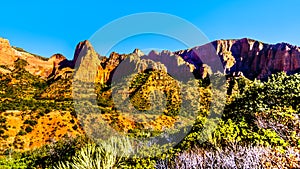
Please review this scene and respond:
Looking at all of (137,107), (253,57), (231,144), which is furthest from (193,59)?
(231,144)

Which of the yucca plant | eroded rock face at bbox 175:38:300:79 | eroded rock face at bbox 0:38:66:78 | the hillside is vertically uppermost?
eroded rock face at bbox 175:38:300:79

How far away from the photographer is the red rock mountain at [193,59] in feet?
251

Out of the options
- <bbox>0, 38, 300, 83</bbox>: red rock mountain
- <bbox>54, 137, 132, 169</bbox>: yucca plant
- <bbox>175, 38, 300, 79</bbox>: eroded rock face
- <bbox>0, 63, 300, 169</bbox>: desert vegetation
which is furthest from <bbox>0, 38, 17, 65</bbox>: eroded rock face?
<bbox>54, 137, 132, 169</bbox>: yucca plant

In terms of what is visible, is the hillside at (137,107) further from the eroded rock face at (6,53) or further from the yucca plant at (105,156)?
the yucca plant at (105,156)

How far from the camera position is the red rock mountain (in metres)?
76.5

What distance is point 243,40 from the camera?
126812 millimetres

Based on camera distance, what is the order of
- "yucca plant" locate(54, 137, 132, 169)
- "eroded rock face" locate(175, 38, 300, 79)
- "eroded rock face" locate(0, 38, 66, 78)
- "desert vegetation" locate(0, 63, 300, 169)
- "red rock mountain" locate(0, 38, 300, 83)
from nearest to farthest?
"desert vegetation" locate(0, 63, 300, 169) < "yucca plant" locate(54, 137, 132, 169) < "red rock mountain" locate(0, 38, 300, 83) < "eroded rock face" locate(0, 38, 66, 78) < "eroded rock face" locate(175, 38, 300, 79)

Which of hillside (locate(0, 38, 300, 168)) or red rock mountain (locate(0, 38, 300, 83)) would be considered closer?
hillside (locate(0, 38, 300, 168))

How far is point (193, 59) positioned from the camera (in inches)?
4368

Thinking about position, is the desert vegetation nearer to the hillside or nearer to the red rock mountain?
the hillside

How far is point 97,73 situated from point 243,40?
75.5 metres

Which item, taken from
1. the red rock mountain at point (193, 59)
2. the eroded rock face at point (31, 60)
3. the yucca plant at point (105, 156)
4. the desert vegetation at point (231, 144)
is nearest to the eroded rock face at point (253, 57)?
the red rock mountain at point (193, 59)

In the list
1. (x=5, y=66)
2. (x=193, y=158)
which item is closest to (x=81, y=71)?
(x=5, y=66)

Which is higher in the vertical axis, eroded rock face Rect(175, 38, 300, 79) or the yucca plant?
eroded rock face Rect(175, 38, 300, 79)
